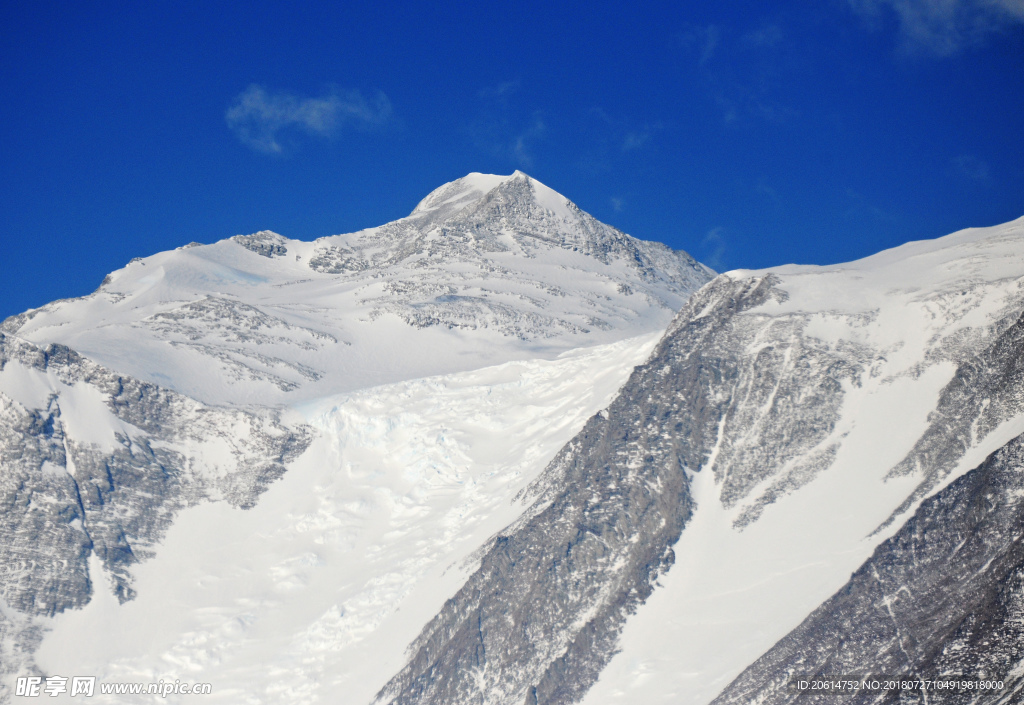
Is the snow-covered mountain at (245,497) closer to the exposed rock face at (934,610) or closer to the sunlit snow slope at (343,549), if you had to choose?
the sunlit snow slope at (343,549)

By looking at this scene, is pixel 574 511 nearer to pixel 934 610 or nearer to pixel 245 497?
pixel 934 610

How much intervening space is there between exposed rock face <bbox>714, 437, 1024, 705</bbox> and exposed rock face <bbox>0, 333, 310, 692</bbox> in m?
78.3

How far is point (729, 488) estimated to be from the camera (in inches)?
4857

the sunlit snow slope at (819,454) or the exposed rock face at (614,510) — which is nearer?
the sunlit snow slope at (819,454)

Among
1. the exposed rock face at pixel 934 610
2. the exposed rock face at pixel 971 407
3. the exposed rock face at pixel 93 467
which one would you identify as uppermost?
the exposed rock face at pixel 93 467

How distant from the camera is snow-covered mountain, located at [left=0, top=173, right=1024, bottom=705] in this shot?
10325cm

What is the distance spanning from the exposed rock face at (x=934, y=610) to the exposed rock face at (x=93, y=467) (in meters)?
78.3

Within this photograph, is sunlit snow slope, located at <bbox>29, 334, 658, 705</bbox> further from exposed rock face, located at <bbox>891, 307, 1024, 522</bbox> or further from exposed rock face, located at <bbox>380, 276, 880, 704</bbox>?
exposed rock face, located at <bbox>891, 307, 1024, 522</bbox>

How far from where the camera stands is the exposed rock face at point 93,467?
468 ft

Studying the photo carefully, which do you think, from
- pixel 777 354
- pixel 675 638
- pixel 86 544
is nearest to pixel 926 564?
pixel 675 638

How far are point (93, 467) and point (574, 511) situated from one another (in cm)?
6468

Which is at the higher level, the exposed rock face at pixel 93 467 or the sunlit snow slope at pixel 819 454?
the exposed rock face at pixel 93 467

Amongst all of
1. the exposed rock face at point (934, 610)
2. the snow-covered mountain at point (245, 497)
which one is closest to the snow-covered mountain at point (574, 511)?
the exposed rock face at point (934, 610)

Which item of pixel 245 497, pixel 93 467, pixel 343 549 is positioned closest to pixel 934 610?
pixel 343 549
